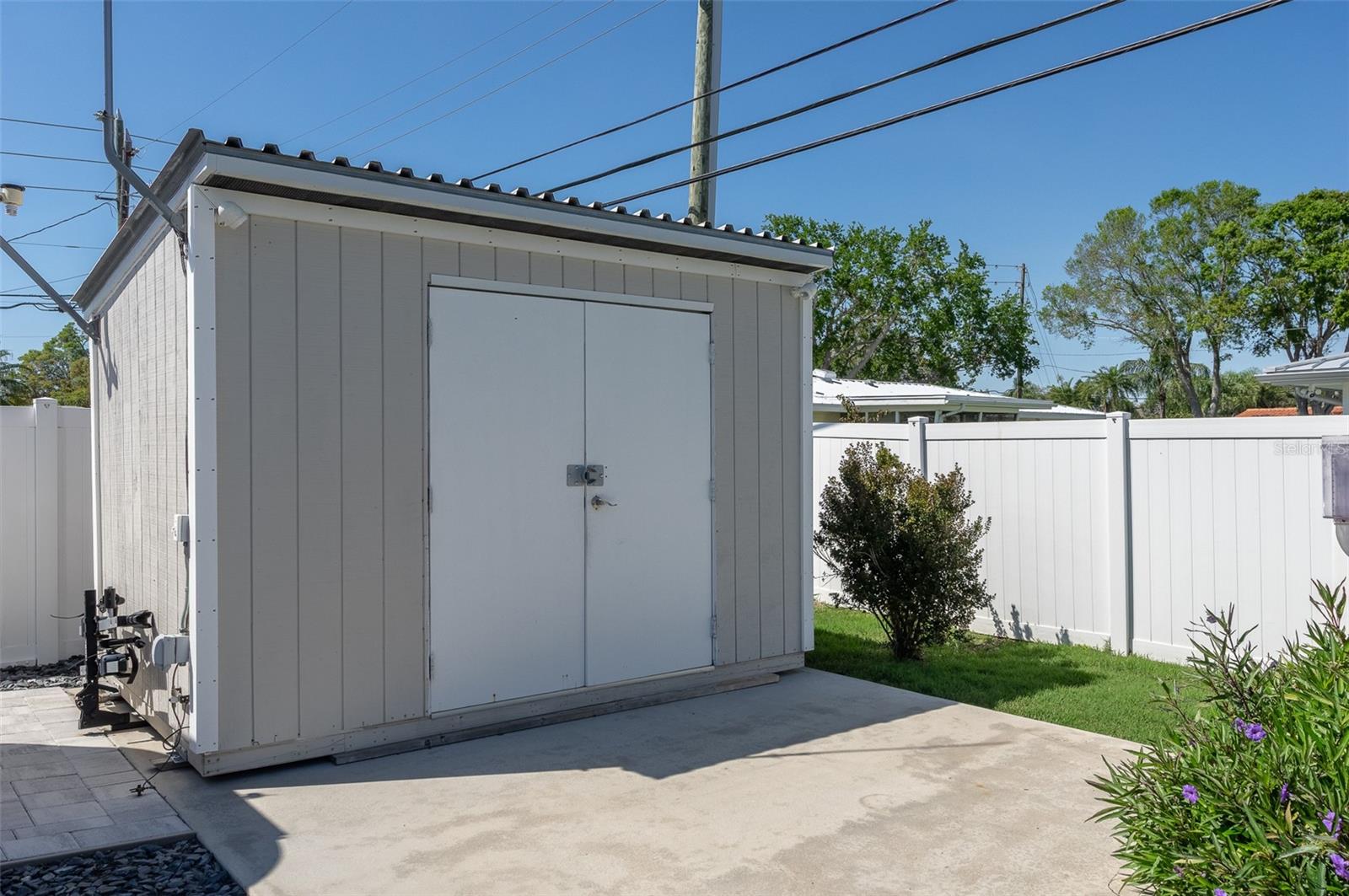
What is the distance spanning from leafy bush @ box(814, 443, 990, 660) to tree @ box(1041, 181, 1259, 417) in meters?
26.6

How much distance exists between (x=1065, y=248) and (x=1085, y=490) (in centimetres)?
3059

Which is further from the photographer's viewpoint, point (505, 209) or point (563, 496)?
point (563, 496)

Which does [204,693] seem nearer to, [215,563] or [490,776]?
[215,563]

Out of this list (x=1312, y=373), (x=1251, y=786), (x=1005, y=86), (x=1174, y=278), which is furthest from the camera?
(x=1174, y=278)

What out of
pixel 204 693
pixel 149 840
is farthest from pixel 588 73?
pixel 149 840

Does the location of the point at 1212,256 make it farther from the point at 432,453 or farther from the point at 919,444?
the point at 432,453

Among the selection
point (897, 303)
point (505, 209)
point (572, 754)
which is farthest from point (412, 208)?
point (897, 303)

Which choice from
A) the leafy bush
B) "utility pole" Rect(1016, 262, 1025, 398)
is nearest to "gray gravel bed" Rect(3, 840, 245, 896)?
the leafy bush

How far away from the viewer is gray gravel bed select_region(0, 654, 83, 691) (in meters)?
5.79

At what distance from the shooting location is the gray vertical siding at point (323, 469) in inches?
158

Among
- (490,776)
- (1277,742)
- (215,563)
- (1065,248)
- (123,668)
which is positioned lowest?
(490,776)

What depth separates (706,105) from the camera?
309 inches

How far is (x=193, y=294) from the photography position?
3.92 metres

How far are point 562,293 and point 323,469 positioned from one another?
A: 1504mm
